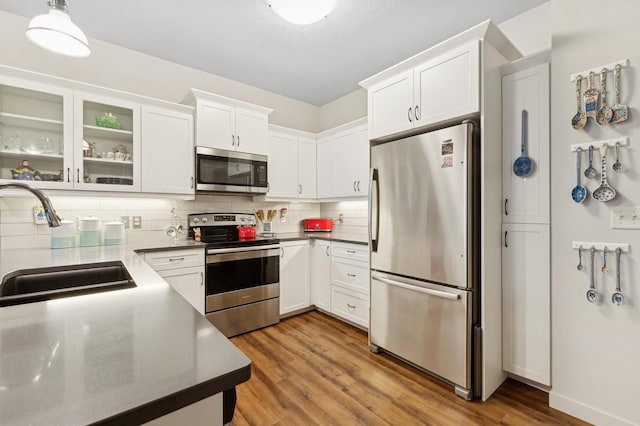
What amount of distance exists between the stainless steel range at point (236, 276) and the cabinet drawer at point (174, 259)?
10 cm

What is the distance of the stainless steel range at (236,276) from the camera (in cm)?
277

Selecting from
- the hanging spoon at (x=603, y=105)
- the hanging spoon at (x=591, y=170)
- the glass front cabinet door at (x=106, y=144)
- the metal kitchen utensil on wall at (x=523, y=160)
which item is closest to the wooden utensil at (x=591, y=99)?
the hanging spoon at (x=603, y=105)

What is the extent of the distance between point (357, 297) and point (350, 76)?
2.47 metres

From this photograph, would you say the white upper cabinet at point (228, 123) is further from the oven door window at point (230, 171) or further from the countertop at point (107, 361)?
the countertop at point (107, 361)

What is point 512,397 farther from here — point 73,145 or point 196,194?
point 73,145

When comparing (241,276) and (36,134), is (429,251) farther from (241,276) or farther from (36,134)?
(36,134)

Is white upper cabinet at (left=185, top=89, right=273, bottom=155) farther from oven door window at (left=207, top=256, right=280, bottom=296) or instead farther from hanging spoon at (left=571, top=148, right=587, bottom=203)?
hanging spoon at (left=571, top=148, right=587, bottom=203)

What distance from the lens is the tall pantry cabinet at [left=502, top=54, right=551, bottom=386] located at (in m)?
1.89

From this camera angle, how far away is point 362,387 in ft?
6.66

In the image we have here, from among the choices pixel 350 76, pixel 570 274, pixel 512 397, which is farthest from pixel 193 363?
pixel 350 76

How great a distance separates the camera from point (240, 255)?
2.91 metres

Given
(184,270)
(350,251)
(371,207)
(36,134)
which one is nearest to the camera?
(36,134)

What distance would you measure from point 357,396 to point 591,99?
2249 millimetres

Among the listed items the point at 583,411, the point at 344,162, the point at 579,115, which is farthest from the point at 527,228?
the point at 344,162
